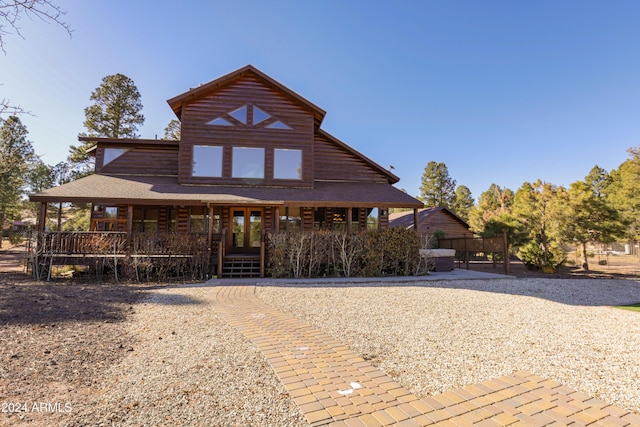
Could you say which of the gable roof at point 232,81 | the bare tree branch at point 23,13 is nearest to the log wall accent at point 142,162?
the gable roof at point 232,81

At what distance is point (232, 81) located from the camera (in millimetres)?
14281

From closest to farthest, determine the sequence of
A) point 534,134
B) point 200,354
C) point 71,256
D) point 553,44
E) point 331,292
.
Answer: point 200,354
point 331,292
point 71,256
point 553,44
point 534,134

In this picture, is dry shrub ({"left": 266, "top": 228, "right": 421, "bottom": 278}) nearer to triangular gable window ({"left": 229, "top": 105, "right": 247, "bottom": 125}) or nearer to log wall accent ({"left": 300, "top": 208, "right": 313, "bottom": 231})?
log wall accent ({"left": 300, "top": 208, "right": 313, "bottom": 231})

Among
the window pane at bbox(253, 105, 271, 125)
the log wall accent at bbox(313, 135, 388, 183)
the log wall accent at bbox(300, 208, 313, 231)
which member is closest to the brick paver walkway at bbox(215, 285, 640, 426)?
the log wall accent at bbox(300, 208, 313, 231)

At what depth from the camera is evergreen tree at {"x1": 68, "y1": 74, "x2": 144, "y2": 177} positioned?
2455 cm

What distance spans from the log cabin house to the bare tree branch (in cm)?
825

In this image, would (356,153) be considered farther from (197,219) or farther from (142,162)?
(142,162)

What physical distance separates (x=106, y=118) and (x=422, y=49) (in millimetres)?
25338

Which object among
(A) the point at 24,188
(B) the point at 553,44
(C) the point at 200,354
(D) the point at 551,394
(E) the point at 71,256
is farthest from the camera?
(A) the point at 24,188

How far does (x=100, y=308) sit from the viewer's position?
19.5ft

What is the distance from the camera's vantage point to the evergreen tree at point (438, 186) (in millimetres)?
40312

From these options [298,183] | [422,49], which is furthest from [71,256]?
[422,49]

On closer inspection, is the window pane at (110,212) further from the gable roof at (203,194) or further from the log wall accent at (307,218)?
the log wall accent at (307,218)

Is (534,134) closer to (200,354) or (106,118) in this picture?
(200,354)
